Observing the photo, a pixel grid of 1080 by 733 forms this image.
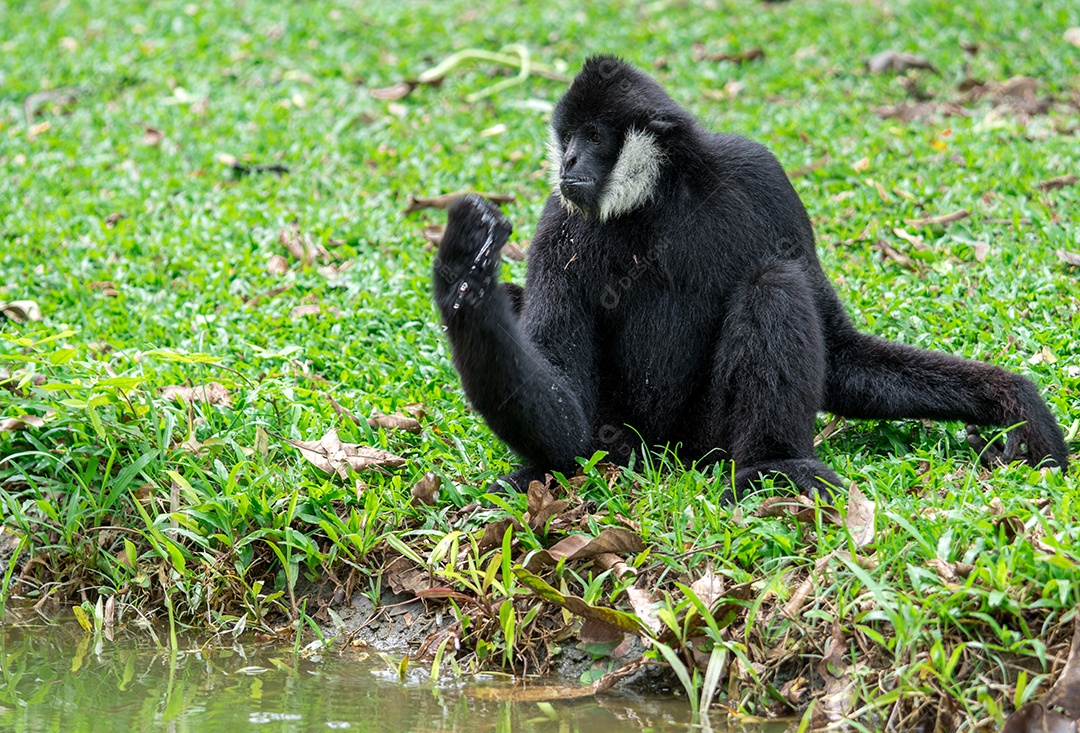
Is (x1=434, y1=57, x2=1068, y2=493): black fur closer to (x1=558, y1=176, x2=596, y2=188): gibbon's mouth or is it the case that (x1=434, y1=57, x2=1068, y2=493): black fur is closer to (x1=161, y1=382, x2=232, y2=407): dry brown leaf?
(x1=558, y1=176, x2=596, y2=188): gibbon's mouth

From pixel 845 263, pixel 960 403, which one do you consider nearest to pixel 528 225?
pixel 845 263

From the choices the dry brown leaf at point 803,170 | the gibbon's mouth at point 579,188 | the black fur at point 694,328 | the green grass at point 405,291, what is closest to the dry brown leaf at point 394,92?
the green grass at point 405,291

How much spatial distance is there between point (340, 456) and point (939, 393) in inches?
93.2

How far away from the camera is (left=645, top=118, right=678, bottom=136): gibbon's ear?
451 cm

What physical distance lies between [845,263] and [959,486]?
2.47m

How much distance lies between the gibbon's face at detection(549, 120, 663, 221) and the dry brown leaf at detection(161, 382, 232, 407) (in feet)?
5.78

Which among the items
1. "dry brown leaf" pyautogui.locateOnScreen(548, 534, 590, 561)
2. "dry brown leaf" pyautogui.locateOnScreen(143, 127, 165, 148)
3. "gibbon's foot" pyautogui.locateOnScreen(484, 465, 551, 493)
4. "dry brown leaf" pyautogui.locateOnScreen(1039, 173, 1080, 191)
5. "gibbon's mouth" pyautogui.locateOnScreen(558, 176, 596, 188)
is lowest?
"dry brown leaf" pyautogui.locateOnScreen(548, 534, 590, 561)

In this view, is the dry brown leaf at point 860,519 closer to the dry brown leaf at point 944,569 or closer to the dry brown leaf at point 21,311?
the dry brown leaf at point 944,569

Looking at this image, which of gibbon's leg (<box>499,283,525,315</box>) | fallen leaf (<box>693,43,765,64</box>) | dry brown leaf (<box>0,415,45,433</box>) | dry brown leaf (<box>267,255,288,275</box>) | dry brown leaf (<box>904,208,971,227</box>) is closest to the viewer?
dry brown leaf (<box>0,415,45,433</box>)

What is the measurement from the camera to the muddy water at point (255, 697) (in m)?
3.41

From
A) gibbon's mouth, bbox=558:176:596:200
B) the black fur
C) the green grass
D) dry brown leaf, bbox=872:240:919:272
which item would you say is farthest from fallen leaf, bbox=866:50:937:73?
gibbon's mouth, bbox=558:176:596:200

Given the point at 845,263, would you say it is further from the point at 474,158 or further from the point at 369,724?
the point at 369,724

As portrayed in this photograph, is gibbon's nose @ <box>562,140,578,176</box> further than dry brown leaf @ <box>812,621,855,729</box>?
Yes

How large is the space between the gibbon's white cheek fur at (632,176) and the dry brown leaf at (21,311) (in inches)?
127
